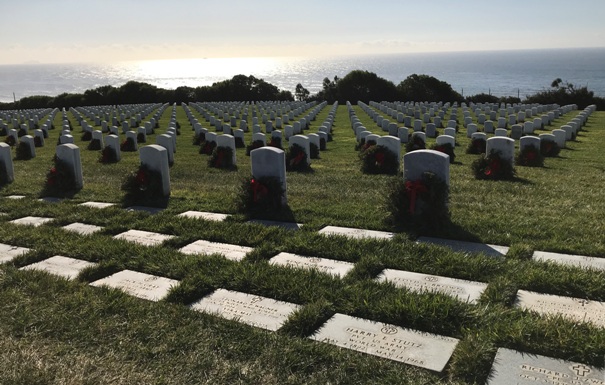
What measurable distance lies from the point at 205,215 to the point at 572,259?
479 cm

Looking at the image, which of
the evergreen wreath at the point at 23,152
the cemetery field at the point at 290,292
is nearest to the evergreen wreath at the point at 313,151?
the cemetery field at the point at 290,292

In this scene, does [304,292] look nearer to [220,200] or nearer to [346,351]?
[346,351]

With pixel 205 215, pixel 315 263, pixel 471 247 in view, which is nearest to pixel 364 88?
pixel 205 215

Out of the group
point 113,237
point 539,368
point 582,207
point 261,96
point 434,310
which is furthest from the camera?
point 261,96

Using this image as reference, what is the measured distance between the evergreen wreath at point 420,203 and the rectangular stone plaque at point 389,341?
2746mm

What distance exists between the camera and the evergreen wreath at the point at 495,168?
1042 centimetres

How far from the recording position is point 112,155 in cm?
1508

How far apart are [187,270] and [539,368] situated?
3.31 metres

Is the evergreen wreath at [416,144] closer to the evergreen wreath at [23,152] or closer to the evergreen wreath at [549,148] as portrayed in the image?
the evergreen wreath at [549,148]

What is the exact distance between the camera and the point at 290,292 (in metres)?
4.73

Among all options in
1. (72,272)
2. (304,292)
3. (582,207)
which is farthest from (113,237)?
(582,207)

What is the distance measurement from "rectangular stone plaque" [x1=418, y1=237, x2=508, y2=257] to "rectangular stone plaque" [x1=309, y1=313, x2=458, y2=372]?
206cm

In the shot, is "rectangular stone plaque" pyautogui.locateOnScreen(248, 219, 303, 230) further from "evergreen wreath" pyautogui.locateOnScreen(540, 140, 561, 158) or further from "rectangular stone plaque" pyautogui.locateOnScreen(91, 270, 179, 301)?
"evergreen wreath" pyautogui.locateOnScreen(540, 140, 561, 158)

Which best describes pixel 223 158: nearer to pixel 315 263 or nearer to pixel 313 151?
pixel 313 151
